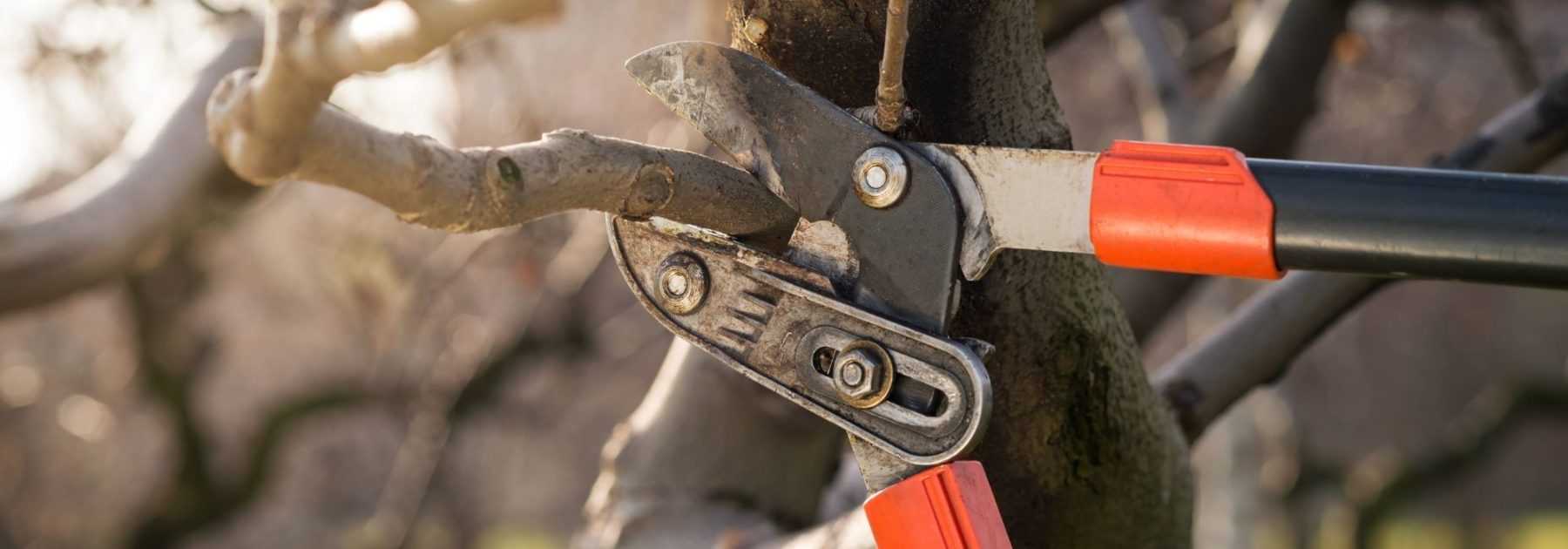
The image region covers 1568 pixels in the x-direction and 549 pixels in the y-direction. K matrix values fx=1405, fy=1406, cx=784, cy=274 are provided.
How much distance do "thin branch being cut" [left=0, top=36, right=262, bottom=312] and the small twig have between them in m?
1.84

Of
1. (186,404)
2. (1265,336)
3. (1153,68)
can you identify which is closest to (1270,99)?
(1153,68)

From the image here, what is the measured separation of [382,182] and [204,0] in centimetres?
267

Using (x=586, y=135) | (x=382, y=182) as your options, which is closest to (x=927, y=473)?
(x=586, y=135)

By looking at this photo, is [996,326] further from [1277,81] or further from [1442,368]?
[1442,368]

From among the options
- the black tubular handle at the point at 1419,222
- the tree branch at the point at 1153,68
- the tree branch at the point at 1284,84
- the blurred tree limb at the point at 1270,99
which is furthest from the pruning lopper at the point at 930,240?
the tree branch at the point at 1153,68

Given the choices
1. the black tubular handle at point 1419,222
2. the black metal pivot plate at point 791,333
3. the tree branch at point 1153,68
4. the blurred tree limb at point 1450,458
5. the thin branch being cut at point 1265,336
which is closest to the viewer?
the black tubular handle at point 1419,222

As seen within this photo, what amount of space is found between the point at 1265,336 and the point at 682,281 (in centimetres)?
112

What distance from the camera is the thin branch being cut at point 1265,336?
2.00 metres

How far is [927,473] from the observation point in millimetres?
1188

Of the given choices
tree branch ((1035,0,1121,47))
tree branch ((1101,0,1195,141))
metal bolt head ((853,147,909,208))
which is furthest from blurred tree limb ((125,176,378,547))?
metal bolt head ((853,147,909,208))

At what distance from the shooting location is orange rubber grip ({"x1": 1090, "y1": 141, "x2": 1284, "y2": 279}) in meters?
1.10

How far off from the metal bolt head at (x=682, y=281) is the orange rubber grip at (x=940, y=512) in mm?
239

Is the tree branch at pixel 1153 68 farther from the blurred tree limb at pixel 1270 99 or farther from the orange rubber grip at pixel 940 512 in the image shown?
the orange rubber grip at pixel 940 512

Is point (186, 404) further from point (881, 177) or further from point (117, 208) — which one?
point (881, 177)
